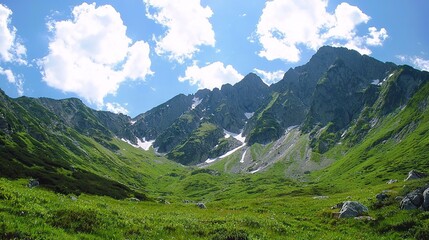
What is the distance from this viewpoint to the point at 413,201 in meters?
35.1

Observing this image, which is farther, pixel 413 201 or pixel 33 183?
pixel 33 183

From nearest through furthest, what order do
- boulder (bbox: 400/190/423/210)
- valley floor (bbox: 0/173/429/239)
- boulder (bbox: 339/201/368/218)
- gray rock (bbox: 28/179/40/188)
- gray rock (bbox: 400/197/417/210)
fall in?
valley floor (bbox: 0/173/429/239) → boulder (bbox: 400/190/423/210) → gray rock (bbox: 400/197/417/210) → boulder (bbox: 339/201/368/218) → gray rock (bbox: 28/179/40/188)

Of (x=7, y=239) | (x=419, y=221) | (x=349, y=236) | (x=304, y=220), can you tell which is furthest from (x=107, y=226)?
(x=419, y=221)

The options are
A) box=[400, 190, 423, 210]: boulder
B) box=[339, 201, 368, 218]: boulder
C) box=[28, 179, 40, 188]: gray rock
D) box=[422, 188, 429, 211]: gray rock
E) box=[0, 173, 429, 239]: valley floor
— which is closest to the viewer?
box=[0, 173, 429, 239]: valley floor

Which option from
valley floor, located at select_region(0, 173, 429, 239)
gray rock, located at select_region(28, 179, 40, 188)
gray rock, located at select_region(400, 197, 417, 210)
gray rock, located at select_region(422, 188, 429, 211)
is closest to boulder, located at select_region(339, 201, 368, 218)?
valley floor, located at select_region(0, 173, 429, 239)

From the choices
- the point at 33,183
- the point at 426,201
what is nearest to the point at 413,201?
the point at 426,201

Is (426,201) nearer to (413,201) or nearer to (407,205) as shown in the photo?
(413,201)

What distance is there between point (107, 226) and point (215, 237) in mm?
7500

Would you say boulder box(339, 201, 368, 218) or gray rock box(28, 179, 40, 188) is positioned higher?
gray rock box(28, 179, 40, 188)

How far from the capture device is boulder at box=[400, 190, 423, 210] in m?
34.5

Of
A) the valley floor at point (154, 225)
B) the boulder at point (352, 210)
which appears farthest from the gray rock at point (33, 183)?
the boulder at point (352, 210)

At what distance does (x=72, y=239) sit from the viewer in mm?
17703

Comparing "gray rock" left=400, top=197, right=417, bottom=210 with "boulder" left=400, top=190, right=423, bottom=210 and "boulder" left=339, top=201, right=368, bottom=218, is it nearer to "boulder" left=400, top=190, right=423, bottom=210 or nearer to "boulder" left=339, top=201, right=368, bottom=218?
"boulder" left=400, top=190, right=423, bottom=210

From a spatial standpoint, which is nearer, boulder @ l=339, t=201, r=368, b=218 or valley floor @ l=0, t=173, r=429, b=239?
valley floor @ l=0, t=173, r=429, b=239
